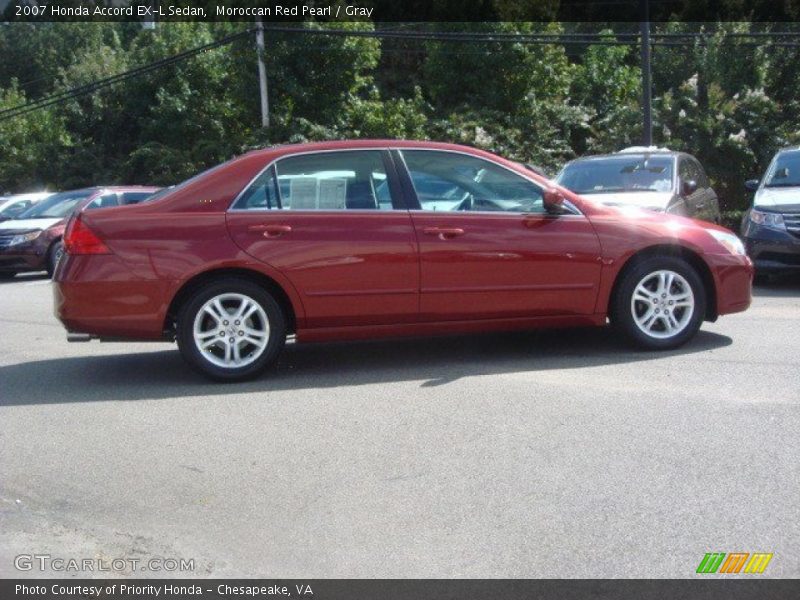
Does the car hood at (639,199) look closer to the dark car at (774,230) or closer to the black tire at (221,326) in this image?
the dark car at (774,230)

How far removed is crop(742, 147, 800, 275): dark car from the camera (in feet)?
40.7

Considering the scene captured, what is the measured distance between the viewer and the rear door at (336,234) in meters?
7.82

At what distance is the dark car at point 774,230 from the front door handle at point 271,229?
6684mm

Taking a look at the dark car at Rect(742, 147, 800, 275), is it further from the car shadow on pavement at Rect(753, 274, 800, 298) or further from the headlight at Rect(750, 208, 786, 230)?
the car shadow on pavement at Rect(753, 274, 800, 298)

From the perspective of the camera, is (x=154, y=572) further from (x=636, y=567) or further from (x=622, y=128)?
(x=622, y=128)

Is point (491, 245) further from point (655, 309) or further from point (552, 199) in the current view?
point (655, 309)

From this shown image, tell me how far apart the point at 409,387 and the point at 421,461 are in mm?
1722

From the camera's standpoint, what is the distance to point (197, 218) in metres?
7.78

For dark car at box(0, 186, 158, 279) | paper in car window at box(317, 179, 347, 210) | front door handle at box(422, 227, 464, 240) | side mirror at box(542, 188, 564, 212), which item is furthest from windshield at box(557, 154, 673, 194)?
dark car at box(0, 186, 158, 279)

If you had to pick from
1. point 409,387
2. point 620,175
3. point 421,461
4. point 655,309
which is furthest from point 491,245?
A: point 620,175

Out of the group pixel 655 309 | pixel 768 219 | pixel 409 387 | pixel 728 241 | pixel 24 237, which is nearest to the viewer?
pixel 409 387

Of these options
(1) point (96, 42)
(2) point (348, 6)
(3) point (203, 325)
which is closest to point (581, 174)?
(3) point (203, 325)

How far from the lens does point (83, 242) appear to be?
7738 millimetres

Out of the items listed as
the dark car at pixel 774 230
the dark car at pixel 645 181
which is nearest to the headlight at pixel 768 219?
the dark car at pixel 774 230
